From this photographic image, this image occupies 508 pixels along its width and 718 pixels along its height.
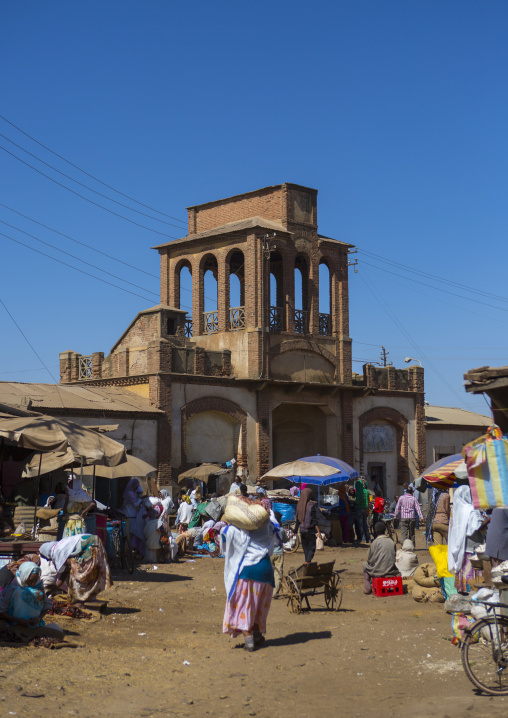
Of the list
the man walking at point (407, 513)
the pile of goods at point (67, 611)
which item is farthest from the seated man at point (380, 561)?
the man walking at point (407, 513)

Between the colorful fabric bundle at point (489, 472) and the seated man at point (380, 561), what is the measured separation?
595cm

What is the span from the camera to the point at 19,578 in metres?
9.29

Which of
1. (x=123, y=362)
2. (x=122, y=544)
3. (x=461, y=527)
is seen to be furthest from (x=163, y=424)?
(x=461, y=527)

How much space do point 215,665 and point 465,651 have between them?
2847 mm

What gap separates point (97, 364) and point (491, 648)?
25.1m

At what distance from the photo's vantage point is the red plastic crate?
13.9 meters

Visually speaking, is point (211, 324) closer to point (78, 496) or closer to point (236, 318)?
point (236, 318)

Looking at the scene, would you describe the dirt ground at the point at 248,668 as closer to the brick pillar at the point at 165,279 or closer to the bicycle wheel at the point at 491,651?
the bicycle wheel at the point at 491,651

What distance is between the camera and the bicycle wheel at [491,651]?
7.18m

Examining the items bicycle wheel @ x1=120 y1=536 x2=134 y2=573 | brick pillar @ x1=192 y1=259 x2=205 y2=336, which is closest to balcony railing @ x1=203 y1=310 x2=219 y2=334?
brick pillar @ x1=192 y1=259 x2=205 y2=336

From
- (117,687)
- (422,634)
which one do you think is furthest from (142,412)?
(117,687)

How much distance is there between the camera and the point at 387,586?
1395 cm

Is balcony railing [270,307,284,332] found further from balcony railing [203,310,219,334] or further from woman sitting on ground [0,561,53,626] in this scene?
woman sitting on ground [0,561,53,626]

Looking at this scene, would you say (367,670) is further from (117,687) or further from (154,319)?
(154,319)
